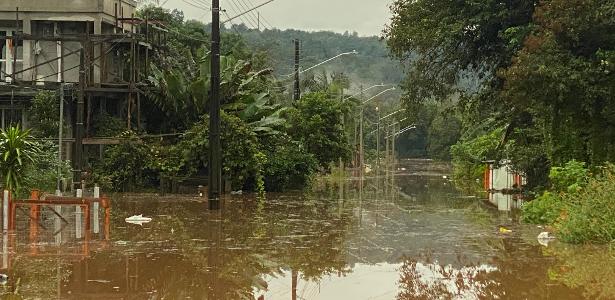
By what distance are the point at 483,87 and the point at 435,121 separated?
282 ft

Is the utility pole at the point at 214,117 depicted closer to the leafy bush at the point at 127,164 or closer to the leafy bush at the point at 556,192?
the leafy bush at the point at 556,192

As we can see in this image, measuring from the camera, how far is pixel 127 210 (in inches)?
990

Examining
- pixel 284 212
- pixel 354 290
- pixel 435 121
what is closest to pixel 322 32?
pixel 435 121

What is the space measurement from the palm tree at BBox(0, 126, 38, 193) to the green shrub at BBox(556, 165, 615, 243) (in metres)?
11.8

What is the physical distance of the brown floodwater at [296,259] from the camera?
11.8m

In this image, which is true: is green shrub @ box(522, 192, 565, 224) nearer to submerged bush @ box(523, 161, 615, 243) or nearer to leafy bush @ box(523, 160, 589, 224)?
leafy bush @ box(523, 160, 589, 224)

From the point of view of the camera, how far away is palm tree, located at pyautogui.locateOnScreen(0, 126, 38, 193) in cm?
1994

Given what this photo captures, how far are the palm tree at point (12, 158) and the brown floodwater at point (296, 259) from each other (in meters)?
1.28

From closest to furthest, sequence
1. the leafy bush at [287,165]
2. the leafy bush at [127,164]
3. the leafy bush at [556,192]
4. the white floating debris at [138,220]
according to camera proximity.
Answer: the white floating debris at [138,220], the leafy bush at [556,192], the leafy bush at [127,164], the leafy bush at [287,165]

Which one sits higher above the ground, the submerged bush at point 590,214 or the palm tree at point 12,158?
the palm tree at point 12,158

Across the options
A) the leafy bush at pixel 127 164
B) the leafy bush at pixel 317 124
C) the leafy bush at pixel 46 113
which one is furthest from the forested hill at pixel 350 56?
the leafy bush at pixel 127 164

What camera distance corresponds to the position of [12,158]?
20.1m

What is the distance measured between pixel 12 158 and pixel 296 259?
845 cm

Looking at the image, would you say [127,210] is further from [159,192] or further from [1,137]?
[159,192]
